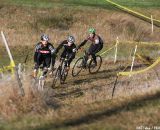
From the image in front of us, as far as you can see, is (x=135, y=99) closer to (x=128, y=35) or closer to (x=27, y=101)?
(x=27, y=101)

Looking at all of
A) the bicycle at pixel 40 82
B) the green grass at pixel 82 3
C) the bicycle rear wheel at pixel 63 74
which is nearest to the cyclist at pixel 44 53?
the bicycle at pixel 40 82

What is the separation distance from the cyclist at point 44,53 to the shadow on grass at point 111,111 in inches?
212

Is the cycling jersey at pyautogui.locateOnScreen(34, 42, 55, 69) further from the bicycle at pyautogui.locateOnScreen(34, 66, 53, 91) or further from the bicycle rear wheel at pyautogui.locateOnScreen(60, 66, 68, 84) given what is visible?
the bicycle rear wheel at pyautogui.locateOnScreen(60, 66, 68, 84)

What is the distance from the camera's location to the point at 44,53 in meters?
18.8

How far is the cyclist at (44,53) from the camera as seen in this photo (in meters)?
18.6

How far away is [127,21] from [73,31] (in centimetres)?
432

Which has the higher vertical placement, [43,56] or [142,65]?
[43,56]

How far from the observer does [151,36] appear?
112ft

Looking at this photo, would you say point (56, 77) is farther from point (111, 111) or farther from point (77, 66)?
point (111, 111)

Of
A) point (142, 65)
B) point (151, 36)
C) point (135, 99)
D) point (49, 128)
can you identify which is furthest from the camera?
point (151, 36)

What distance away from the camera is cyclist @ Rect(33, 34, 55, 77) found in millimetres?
18625

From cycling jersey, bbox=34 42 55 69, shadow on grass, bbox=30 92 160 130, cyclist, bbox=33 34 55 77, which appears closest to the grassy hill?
shadow on grass, bbox=30 92 160 130

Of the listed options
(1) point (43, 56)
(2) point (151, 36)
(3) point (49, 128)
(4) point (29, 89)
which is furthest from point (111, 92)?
(2) point (151, 36)

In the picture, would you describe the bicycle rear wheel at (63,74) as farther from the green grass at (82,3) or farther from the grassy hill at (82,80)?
the green grass at (82,3)
